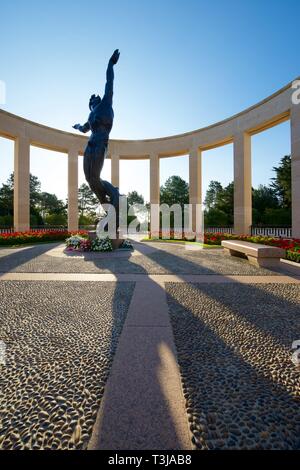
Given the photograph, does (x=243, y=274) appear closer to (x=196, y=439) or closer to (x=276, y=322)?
(x=276, y=322)

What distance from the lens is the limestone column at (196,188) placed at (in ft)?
73.3

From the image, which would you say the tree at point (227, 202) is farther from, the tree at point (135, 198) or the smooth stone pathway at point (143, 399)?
the smooth stone pathway at point (143, 399)

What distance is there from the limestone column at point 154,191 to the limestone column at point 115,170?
3629mm

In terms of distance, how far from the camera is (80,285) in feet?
17.7

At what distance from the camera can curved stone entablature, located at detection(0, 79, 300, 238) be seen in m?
16.6

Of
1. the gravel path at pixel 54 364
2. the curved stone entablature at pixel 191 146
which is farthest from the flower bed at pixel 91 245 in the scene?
the curved stone entablature at pixel 191 146

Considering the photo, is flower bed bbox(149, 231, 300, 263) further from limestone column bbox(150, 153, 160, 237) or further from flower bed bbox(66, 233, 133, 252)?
flower bed bbox(66, 233, 133, 252)

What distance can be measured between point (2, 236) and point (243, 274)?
14391mm

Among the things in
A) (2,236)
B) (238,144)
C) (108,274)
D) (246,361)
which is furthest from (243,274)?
(238,144)

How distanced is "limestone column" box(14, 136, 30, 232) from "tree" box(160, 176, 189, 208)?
24.1 meters

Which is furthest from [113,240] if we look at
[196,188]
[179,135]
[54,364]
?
[179,135]

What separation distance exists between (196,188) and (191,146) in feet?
14.8

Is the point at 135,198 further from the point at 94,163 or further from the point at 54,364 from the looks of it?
the point at 54,364
